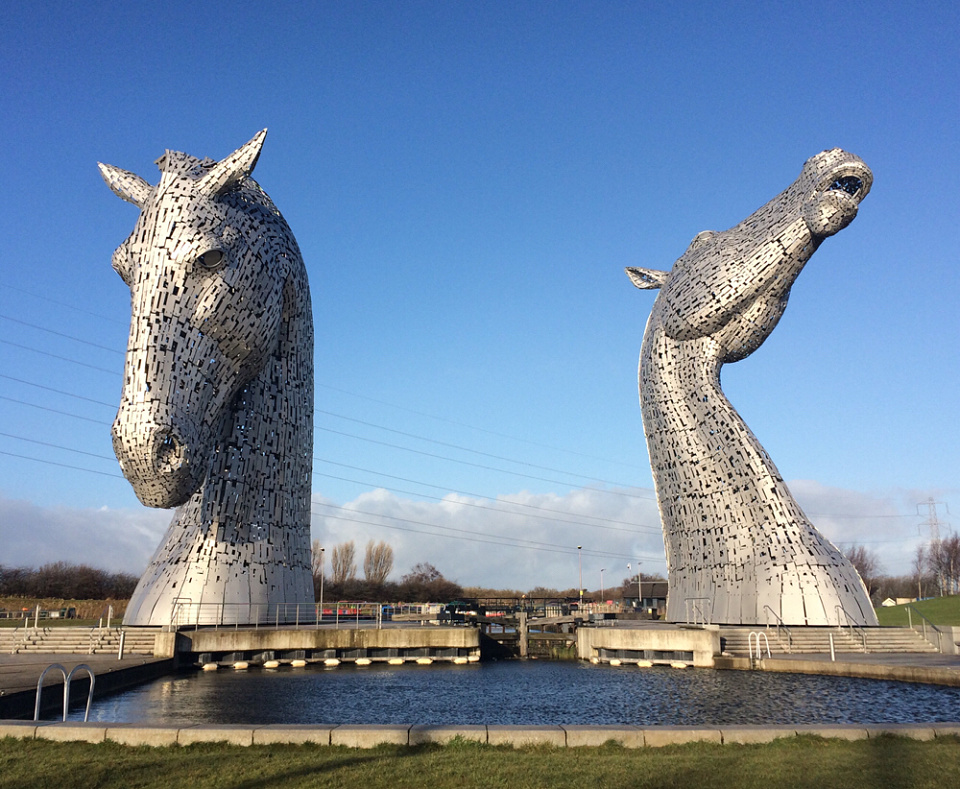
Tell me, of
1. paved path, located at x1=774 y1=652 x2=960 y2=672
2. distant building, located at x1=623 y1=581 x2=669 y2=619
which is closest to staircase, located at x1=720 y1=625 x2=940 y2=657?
paved path, located at x1=774 y1=652 x2=960 y2=672

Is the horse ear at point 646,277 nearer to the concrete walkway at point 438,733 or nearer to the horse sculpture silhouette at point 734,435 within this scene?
the horse sculpture silhouette at point 734,435

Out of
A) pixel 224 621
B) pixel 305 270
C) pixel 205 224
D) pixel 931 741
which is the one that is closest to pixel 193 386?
pixel 205 224

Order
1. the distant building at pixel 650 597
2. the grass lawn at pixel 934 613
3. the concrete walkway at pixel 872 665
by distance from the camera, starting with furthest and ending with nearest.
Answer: the distant building at pixel 650 597 < the grass lawn at pixel 934 613 < the concrete walkway at pixel 872 665

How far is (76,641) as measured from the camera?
1783 centimetres

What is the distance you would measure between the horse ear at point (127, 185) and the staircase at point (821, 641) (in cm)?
1642

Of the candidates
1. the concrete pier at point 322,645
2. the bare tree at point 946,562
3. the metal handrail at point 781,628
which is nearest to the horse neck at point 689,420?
the metal handrail at point 781,628

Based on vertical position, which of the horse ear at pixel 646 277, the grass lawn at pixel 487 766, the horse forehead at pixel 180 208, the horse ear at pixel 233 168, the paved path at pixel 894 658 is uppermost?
the horse ear at pixel 646 277

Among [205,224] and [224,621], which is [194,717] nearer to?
[224,621]

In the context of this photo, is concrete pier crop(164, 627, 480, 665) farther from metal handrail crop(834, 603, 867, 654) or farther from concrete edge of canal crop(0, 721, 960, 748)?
concrete edge of canal crop(0, 721, 960, 748)

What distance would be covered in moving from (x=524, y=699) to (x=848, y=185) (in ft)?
48.6

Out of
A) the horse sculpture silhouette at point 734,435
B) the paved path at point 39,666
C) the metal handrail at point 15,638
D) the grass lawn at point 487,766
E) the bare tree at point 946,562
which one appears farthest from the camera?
the bare tree at point 946,562

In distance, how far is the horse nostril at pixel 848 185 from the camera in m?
19.2

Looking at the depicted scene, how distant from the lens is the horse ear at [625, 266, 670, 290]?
2500 centimetres

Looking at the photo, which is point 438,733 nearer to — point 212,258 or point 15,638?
point 212,258
